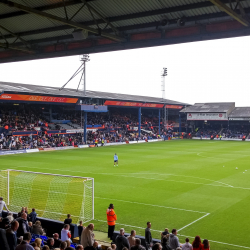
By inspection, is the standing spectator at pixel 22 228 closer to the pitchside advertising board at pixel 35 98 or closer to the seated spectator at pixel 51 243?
the seated spectator at pixel 51 243

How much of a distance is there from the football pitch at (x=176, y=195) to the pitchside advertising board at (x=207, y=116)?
42255mm

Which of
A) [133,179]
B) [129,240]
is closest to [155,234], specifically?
[129,240]

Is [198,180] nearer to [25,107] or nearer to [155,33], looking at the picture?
[155,33]

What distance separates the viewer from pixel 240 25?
1093 cm

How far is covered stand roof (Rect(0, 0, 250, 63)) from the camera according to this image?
10242mm

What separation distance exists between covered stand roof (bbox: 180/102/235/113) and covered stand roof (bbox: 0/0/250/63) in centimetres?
6198

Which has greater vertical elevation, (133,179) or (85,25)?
(85,25)

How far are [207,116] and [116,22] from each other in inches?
2528

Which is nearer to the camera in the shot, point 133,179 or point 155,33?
point 155,33

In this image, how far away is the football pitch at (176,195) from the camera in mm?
12709

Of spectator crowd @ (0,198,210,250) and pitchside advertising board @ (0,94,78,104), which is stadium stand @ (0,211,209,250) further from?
pitchside advertising board @ (0,94,78,104)

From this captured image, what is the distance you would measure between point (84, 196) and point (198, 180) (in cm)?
917

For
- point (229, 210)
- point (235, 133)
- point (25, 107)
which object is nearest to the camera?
point (229, 210)

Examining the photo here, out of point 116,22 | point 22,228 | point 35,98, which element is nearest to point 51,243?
point 22,228
